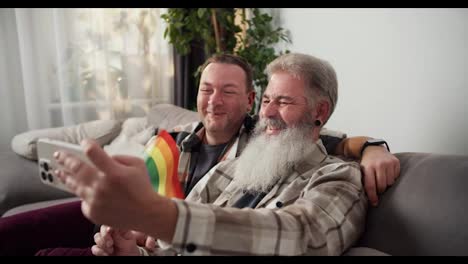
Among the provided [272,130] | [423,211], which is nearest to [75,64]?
[272,130]

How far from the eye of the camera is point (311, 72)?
1.08 meters

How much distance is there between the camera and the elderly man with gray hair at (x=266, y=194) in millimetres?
547

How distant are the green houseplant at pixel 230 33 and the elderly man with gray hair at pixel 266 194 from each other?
126 centimetres

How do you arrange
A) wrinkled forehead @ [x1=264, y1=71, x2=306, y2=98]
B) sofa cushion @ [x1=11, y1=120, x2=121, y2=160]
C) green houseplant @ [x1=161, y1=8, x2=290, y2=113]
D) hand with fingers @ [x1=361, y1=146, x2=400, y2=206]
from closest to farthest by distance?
1. hand with fingers @ [x1=361, y1=146, x2=400, y2=206]
2. wrinkled forehead @ [x1=264, y1=71, x2=306, y2=98]
3. sofa cushion @ [x1=11, y1=120, x2=121, y2=160]
4. green houseplant @ [x1=161, y1=8, x2=290, y2=113]

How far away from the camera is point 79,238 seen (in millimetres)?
1285

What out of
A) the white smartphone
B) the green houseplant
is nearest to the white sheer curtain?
the green houseplant

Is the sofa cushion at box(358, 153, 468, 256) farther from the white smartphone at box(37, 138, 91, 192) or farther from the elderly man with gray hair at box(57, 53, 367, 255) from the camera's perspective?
the white smartphone at box(37, 138, 91, 192)

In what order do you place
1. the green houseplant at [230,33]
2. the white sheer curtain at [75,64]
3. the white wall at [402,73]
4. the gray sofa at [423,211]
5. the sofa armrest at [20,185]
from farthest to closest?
the white sheer curtain at [75,64]
the green houseplant at [230,33]
the sofa armrest at [20,185]
the white wall at [402,73]
the gray sofa at [423,211]

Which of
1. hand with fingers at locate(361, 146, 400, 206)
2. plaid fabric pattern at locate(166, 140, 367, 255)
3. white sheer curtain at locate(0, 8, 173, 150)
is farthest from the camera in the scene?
white sheer curtain at locate(0, 8, 173, 150)

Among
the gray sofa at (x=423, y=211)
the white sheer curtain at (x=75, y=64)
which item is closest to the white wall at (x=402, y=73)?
the gray sofa at (x=423, y=211)

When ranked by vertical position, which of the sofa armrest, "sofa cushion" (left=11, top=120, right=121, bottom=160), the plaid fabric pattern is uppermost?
the plaid fabric pattern

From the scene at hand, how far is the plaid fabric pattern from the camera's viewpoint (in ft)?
2.06

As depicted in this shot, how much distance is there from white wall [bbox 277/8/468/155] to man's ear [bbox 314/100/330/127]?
42 centimetres

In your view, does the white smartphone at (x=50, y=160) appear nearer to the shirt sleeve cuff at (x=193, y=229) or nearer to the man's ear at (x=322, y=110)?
the shirt sleeve cuff at (x=193, y=229)
